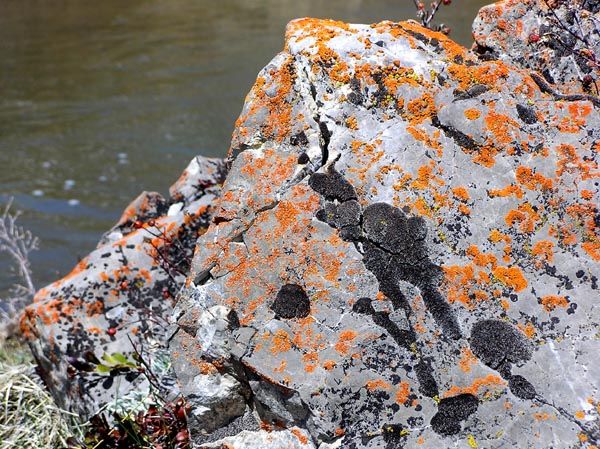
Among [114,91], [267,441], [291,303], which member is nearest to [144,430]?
[267,441]

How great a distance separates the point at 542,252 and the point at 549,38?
1.38 meters

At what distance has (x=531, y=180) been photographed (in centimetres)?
291

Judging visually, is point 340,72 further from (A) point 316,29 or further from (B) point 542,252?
(B) point 542,252

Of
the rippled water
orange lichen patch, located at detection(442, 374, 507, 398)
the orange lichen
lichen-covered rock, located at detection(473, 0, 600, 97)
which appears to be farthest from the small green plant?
the rippled water

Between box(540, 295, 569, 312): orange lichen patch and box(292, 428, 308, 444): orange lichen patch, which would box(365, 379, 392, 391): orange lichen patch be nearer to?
box(292, 428, 308, 444): orange lichen patch

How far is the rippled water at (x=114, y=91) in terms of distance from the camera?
1049 cm

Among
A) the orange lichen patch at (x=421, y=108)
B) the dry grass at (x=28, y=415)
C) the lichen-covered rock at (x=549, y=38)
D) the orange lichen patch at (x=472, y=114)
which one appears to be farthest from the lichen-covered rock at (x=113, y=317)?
the lichen-covered rock at (x=549, y=38)

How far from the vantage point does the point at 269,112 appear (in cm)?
332

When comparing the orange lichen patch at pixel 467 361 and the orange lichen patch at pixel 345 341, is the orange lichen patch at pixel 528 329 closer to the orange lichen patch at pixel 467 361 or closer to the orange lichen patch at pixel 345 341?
the orange lichen patch at pixel 467 361

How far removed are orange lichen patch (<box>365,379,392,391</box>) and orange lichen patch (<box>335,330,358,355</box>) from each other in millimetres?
156

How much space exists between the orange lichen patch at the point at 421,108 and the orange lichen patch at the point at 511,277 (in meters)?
0.81

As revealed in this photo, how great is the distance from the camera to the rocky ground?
8.65 feet

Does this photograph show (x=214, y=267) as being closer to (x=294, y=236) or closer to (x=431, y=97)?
(x=294, y=236)

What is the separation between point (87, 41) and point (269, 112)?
53.7 ft
